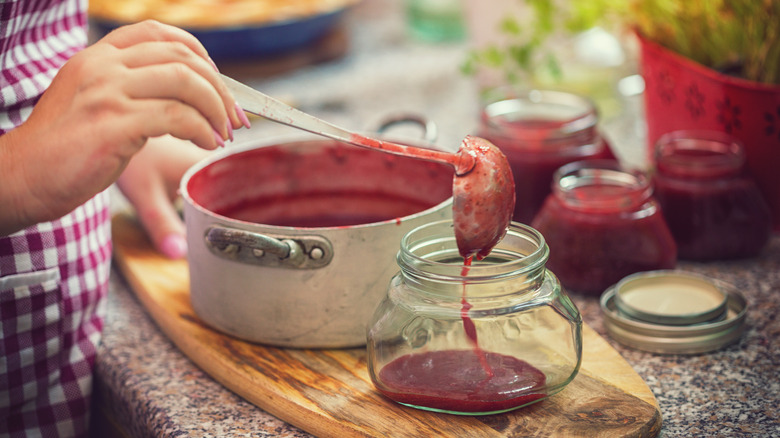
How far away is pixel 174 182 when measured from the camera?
103cm

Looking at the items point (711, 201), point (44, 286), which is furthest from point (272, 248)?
point (711, 201)

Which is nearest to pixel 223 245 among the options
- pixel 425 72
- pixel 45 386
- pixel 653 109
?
pixel 45 386

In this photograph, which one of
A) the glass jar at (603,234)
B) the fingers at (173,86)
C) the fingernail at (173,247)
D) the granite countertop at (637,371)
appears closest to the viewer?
the fingers at (173,86)

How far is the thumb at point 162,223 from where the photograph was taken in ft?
3.25

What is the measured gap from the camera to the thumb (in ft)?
3.25

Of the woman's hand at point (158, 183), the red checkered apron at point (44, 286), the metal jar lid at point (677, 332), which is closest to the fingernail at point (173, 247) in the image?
the woman's hand at point (158, 183)

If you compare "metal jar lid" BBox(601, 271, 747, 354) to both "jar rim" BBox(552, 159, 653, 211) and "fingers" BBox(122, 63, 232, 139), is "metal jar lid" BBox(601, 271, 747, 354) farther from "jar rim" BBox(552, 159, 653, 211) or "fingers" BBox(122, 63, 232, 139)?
"fingers" BBox(122, 63, 232, 139)

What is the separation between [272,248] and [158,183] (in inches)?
13.8

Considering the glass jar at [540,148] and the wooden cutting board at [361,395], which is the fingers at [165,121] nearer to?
the wooden cutting board at [361,395]

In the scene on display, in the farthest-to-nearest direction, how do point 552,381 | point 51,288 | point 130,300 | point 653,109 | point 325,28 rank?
point 325,28, point 653,109, point 130,300, point 51,288, point 552,381

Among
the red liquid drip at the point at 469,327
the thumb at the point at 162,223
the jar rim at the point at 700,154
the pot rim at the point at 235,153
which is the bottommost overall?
the thumb at the point at 162,223

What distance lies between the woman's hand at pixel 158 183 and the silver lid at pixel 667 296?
1.65ft

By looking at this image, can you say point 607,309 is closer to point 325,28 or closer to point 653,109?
point 653,109

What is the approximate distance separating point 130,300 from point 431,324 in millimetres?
448
